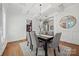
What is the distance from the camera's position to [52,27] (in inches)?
57.1

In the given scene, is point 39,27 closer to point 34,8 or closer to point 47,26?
point 47,26

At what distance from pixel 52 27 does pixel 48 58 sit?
0.40 m

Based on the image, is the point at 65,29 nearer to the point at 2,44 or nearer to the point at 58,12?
the point at 58,12

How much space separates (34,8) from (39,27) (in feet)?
0.80

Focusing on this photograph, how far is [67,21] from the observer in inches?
58.1

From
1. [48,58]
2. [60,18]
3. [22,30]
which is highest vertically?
[60,18]

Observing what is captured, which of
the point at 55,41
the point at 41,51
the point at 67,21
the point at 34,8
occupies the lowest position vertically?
the point at 41,51

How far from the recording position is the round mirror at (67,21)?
1.46 meters

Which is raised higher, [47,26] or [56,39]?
[47,26]

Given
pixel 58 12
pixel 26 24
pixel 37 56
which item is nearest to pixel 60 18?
pixel 58 12

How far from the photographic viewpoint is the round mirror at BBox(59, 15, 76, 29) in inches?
57.6

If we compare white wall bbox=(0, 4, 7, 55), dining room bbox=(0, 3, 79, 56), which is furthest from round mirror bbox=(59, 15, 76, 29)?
white wall bbox=(0, 4, 7, 55)

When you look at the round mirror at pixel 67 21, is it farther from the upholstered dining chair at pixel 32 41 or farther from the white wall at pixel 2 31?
the white wall at pixel 2 31

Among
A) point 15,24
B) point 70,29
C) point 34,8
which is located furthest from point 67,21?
point 15,24
